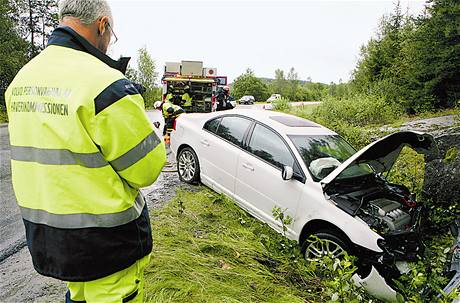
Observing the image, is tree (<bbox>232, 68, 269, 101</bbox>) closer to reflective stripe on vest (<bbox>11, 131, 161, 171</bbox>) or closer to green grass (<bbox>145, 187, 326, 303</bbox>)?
green grass (<bbox>145, 187, 326, 303</bbox>)

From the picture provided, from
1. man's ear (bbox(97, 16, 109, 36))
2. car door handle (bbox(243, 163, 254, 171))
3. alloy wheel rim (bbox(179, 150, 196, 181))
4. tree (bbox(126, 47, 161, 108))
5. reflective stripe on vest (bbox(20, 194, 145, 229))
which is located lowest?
alloy wheel rim (bbox(179, 150, 196, 181))

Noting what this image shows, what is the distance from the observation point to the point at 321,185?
12.0 feet

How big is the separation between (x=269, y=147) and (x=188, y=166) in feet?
6.29

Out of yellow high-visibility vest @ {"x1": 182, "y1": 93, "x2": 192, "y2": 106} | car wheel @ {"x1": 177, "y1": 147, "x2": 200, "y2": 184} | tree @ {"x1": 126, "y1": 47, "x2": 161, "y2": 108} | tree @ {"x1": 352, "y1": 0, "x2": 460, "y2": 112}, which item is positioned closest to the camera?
car wheel @ {"x1": 177, "y1": 147, "x2": 200, "y2": 184}

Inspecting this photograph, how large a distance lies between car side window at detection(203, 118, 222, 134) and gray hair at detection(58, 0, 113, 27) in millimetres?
3793

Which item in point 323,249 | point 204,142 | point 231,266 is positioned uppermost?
point 204,142

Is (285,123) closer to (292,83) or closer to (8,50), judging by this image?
(8,50)

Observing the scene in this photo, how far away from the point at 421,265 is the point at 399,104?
44.4 feet

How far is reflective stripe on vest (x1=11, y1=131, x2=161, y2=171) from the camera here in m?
1.39

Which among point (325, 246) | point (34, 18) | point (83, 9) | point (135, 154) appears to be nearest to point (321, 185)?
point (325, 246)

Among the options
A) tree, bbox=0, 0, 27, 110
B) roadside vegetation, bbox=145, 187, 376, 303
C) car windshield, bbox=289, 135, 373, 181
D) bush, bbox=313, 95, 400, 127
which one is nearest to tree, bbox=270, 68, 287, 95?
tree, bbox=0, 0, 27, 110

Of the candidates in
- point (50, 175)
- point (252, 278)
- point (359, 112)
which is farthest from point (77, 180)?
point (359, 112)

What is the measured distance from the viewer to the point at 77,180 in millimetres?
1405

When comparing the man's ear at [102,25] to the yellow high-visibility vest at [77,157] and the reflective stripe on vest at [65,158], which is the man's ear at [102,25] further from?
the reflective stripe on vest at [65,158]
